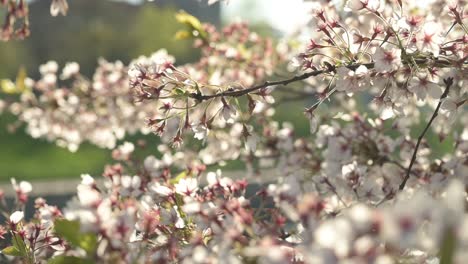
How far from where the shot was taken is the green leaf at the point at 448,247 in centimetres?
102

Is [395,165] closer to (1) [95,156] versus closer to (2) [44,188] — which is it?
(2) [44,188]

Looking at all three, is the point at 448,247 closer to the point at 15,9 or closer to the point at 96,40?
the point at 15,9

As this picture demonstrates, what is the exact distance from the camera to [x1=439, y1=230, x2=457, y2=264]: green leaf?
102 centimetres

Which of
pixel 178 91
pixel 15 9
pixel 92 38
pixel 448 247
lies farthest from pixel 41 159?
pixel 448 247

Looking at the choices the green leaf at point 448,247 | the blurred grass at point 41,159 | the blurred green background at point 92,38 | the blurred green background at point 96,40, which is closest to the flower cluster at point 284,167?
the green leaf at point 448,247

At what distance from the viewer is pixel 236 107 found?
2172mm

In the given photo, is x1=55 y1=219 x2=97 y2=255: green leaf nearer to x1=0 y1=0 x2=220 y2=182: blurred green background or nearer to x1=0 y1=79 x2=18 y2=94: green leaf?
x1=0 y1=79 x2=18 y2=94: green leaf

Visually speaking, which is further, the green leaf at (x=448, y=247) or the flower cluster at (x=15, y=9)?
the flower cluster at (x=15, y=9)

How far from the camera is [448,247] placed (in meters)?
1.03

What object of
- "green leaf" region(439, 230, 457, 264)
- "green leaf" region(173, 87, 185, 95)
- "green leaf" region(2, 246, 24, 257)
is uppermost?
"green leaf" region(173, 87, 185, 95)

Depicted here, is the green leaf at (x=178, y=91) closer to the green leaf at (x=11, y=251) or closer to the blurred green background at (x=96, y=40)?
the green leaf at (x=11, y=251)

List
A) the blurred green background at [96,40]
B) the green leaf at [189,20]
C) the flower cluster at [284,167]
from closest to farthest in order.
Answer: the flower cluster at [284,167]
the green leaf at [189,20]
the blurred green background at [96,40]

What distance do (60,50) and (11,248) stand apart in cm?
2352

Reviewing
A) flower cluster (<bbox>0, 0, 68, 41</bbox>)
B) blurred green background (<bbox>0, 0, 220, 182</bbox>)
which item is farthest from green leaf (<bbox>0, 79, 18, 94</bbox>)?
blurred green background (<bbox>0, 0, 220, 182</bbox>)
